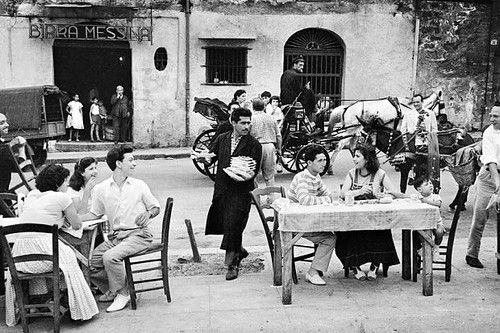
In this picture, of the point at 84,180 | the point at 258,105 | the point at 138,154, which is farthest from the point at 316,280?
the point at 138,154

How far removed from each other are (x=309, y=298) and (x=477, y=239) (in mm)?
2270

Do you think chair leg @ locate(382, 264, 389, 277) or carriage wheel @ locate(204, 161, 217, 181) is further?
carriage wheel @ locate(204, 161, 217, 181)

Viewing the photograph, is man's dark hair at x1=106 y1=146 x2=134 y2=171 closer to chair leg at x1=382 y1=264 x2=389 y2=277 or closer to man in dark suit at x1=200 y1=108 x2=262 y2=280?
man in dark suit at x1=200 y1=108 x2=262 y2=280

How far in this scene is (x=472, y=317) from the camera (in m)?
6.39

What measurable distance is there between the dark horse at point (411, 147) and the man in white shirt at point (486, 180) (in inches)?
123

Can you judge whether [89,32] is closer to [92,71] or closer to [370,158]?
[92,71]

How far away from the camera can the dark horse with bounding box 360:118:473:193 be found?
1105 cm

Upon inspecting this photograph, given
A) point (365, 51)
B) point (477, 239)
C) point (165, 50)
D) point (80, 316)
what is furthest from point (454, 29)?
point (80, 316)

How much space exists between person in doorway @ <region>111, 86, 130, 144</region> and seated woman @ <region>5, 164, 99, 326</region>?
14.2m

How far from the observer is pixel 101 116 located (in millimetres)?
20953

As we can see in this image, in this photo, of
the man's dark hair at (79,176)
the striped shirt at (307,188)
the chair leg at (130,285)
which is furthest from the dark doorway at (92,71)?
the chair leg at (130,285)

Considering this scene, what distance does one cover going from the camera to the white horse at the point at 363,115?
14.2 m

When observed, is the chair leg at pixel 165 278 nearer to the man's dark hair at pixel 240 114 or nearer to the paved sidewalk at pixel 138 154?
the man's dark hair at pixel 240 114

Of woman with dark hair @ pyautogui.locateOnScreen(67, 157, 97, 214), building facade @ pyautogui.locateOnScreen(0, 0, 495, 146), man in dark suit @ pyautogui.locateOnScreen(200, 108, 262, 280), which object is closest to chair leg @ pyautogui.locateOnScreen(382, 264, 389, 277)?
man in dark suit @ pyautogui.locateOnScreen(200, 108, 262, 280)
